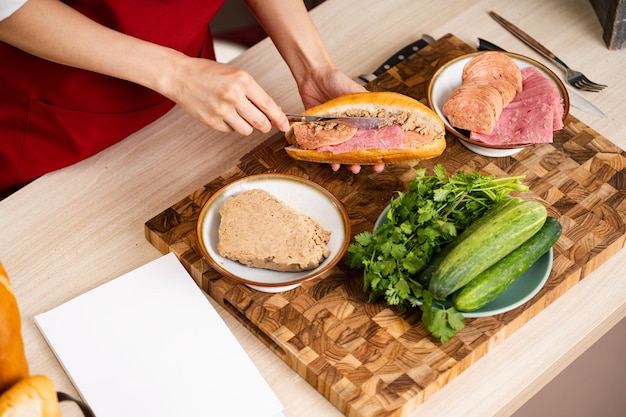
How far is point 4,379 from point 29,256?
0.81 metres

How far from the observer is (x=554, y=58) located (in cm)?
246

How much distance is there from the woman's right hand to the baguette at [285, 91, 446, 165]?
14cm

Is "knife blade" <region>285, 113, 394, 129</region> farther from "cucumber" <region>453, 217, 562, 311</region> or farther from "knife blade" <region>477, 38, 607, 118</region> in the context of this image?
"knife blade" <region>477, 38, 607, 118</region>

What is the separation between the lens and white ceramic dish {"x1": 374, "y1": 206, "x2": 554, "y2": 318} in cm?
174

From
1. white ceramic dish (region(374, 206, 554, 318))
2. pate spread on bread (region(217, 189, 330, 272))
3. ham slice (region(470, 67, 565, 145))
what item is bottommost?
white ceramic dish (region(374, 206, 554, 318))

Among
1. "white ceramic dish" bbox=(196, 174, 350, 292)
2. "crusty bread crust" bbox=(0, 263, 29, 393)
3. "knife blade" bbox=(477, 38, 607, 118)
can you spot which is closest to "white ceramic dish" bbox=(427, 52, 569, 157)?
"knife blade" bbox=(477, 38, 607, 118)

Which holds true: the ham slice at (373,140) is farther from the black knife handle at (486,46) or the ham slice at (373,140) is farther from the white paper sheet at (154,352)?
the black knife handle at (486,46)

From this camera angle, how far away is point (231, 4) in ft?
14.6

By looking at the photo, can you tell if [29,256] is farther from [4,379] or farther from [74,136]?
[4,379]

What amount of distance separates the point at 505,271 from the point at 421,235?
20 cm

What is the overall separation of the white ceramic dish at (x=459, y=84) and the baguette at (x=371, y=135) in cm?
12

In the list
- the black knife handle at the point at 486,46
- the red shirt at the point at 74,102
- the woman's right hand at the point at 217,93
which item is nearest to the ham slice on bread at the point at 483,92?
the black knife handle at the point at 486,46

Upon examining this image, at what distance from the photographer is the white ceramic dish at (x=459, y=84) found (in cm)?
211

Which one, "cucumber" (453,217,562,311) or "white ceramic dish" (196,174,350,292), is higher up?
"white ceramic dish" (196,174,350,292)
